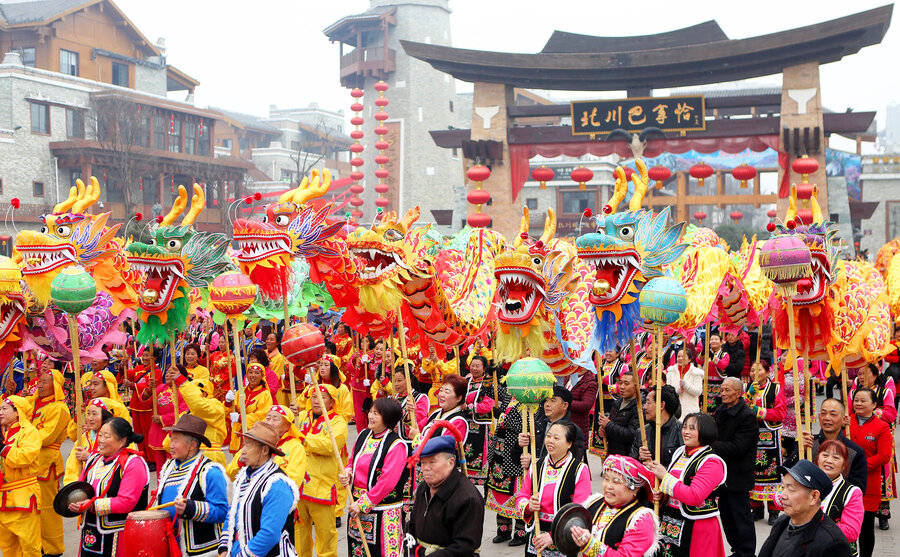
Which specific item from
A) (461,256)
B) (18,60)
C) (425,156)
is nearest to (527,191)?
(425,156)

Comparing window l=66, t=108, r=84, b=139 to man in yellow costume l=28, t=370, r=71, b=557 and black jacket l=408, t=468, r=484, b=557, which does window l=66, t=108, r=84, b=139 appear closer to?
man in yellow costume l=28, t=370, r=71, b=557

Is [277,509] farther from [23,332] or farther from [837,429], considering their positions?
[23,332]

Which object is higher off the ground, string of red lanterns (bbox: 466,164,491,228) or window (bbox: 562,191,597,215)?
window (bbox: 562,191,597,215)

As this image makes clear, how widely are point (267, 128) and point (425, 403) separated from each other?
119ft

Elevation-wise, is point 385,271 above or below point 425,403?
above

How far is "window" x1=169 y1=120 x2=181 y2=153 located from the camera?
2820cm

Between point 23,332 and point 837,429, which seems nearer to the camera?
point 837,429

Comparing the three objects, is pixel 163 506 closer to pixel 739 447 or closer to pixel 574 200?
pixel 739 447

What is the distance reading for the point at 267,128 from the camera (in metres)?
40.9

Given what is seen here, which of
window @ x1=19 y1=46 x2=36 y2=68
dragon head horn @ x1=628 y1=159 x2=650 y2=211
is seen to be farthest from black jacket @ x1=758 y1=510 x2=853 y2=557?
window @ x1=19 y1=46 x2=36 y2=68

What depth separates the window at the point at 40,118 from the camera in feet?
80.4

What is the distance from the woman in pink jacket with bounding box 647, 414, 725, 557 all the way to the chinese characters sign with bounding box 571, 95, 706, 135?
14.5m

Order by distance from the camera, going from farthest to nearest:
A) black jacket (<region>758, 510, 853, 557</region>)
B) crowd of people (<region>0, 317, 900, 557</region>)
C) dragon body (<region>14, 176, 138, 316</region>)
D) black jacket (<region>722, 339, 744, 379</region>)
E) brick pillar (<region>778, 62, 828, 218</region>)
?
brick pillar (<region>778, 62, 828, 218</region>) → black jacket (<region>722, 339, 744, 379</region>) → dragon body (<region>14, 176, 138, 316</region>) → crowd of people (<region>0, 317, 900, 557</region>) → black jacket (<region>758, 510, 853, 557</region>)

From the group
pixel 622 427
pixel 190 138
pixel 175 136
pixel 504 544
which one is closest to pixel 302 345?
pixel 622 427
